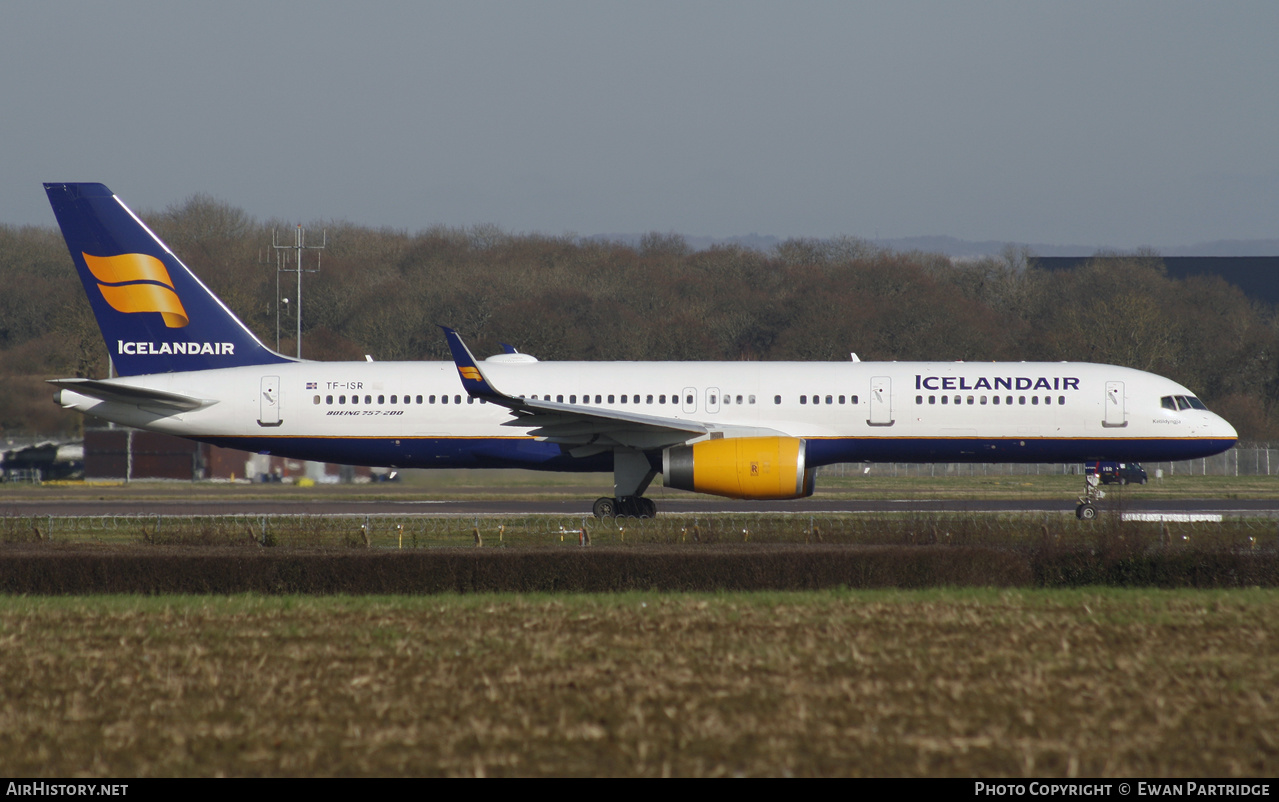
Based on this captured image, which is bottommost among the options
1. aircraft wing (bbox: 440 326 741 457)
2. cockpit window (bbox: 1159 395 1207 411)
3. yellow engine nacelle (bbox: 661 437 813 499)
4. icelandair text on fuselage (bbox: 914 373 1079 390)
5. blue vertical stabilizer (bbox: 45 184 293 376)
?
yellow engine nacelle (bbox: 661 437 813 499)

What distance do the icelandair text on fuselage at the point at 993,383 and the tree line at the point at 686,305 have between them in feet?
148

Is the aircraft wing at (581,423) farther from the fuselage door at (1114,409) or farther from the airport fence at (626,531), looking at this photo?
the fuselage door at (1114,409)

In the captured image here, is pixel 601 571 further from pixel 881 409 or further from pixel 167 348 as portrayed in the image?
pixel 167 348

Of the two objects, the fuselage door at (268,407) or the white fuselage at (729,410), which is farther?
the fuselage door at (268,407)

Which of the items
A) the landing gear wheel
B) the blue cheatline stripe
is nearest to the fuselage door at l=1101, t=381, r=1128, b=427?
the blue cheatline stripe

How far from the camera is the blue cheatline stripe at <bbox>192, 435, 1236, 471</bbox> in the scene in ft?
102

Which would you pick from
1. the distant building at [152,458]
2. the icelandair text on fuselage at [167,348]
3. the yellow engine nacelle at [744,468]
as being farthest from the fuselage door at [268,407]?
the distant building at [152,458]

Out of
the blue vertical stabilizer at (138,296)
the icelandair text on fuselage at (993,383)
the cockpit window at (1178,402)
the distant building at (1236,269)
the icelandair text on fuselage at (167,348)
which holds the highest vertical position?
the distant building at (1236,269)

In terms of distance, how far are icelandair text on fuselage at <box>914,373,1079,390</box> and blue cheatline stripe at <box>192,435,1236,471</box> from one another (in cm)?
137

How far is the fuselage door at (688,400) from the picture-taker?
3128 centimetres

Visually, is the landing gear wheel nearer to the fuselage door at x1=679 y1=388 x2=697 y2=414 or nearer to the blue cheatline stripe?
the blue cheatline stripe

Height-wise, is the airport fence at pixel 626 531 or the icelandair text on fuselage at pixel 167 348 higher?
the icelandair text on fuselage at pixel 167 348
